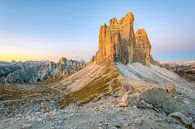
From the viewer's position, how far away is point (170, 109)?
108 feet

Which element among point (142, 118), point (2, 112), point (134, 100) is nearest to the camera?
point (142, 118)

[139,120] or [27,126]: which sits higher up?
[139,120]

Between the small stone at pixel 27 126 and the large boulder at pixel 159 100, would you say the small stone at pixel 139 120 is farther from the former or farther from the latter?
the small stone at pixel 27 126

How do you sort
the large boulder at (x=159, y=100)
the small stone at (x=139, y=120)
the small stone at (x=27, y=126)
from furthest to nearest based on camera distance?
1. the large boulder at (x=159, y=100)
2. the small stone at (x=139, y=120)
3. the small stone at (x=27, y=126)

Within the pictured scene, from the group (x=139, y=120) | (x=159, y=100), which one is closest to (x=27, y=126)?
(x=139, y=120)

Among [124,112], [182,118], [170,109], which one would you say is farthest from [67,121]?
[170,109]

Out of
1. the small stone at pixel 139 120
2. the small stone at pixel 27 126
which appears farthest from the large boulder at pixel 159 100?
the small stone at pixel 27 126

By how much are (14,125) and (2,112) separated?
68.8 m

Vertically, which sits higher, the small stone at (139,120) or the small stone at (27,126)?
the small stone at (139,120)

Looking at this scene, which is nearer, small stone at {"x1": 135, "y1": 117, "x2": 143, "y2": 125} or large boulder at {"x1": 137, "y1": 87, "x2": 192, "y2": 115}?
small stone at {"x1": 135, "y1": 117, "x2": 143, "y2": 125}

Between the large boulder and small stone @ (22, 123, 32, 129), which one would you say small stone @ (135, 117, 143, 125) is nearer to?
the large boulder

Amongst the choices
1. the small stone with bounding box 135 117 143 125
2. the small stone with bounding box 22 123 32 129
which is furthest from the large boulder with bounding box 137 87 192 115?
the small stone with bounding box 22 123 32 129

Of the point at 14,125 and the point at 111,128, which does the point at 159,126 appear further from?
the point at 14,125

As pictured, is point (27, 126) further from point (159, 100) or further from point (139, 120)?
point (159, 100)
